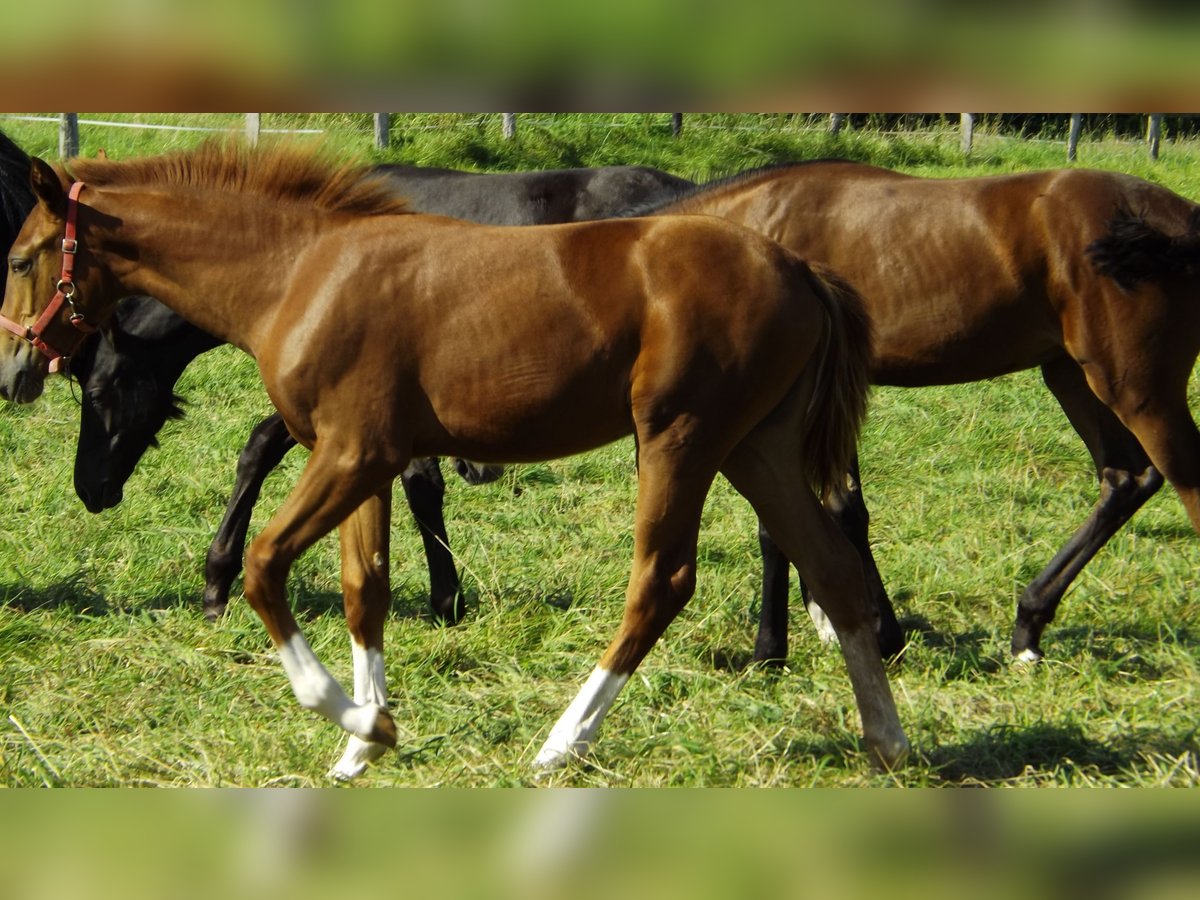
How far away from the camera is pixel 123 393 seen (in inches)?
232

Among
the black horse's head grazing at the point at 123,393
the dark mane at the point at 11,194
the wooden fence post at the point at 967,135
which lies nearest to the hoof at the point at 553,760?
the black horse's head grazing at the point at 123,393

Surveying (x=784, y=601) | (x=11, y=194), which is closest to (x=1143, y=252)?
(x=784, y=601)

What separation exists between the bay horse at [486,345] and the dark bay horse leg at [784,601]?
42.8 inches

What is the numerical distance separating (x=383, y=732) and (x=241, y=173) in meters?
1.75

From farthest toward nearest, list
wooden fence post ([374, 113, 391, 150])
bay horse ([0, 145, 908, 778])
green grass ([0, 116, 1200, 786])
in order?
wooden fence post ([374, 113, 391, 150])
green grass ([0, 116, 1200, 786])
bay horse ([0, 145, 908, 778])

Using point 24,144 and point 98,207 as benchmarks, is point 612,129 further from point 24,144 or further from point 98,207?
point 98,207

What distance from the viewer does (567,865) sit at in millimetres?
779

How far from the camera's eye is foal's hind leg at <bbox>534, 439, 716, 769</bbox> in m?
Result: 3.54

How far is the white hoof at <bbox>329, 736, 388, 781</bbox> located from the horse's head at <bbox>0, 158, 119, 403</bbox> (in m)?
1.47

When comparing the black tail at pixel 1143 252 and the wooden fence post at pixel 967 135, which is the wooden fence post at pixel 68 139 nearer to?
the wooden fence post at pixel 967 135

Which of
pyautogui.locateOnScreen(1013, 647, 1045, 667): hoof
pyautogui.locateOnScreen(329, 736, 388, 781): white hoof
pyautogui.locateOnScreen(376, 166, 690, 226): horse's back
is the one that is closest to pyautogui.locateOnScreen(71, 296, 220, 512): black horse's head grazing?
pyautogui.locateOnScreen(376, 166, 690, 226): horse's back

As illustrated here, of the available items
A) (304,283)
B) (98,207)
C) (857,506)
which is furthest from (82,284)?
(857,506)

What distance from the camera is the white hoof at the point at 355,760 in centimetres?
364

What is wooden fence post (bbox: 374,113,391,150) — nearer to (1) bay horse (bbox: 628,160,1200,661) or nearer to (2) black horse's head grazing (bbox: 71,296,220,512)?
(2) black horse's head grazing (bbox: 71,296,220,512)
